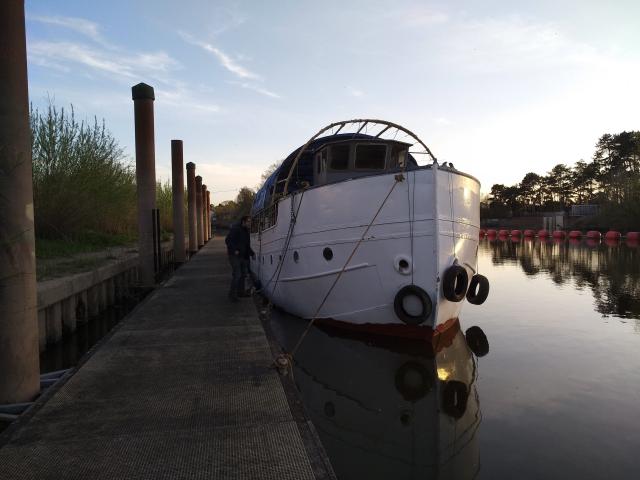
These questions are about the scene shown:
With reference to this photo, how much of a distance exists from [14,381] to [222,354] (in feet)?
7.12

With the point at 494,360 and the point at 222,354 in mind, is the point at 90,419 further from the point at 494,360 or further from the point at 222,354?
the point at 494,360

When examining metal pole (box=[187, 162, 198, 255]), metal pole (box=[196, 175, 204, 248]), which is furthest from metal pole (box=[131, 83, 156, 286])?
metal pole (box=[196, 175, 204, 248])

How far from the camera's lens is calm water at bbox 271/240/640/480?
4.59 meters

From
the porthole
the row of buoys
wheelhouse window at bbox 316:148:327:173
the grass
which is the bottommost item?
the porthole

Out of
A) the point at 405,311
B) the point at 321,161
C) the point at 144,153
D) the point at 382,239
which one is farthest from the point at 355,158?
the point at 144,153

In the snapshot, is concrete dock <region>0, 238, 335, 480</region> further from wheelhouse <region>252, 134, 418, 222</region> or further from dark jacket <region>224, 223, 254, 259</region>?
wheelhouse <region>252, 134, 418, 222</region>

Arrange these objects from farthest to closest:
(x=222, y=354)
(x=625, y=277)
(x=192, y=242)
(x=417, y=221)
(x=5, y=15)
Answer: (x=192, y=242) < (x=625, y=277) < (x=417, y=221) < (x=222, y=354) < (x=5, y=15)

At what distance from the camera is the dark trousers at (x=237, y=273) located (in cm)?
966

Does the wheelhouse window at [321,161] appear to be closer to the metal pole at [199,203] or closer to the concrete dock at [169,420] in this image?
the concrete dock at [169,420]

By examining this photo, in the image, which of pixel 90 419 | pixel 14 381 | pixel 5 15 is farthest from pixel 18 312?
pixel 5 15

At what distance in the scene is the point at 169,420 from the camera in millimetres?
3887

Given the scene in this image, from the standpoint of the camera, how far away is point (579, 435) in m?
4.99

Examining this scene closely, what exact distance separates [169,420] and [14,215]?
231 cm

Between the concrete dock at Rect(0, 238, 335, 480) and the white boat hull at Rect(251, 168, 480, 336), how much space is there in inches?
96.4
